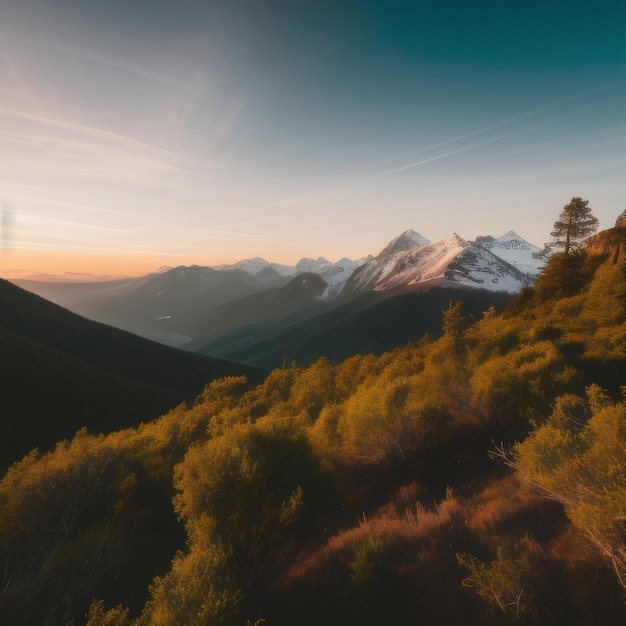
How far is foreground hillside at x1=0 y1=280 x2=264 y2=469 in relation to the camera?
72.9 meters

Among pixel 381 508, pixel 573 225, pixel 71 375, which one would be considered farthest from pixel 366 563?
pixel 71 375

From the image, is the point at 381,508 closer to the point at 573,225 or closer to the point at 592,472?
the point at 592,472

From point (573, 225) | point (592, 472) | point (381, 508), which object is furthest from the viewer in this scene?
point (573, 225)

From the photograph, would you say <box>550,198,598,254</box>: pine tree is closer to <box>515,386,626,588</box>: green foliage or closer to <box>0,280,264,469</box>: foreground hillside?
<box>515,386,626,588</box>: green foliage

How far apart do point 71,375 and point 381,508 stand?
96.6 meters

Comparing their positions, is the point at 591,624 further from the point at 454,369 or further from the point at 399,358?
the point at 399,358

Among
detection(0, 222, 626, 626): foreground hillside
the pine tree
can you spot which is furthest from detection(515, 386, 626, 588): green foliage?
the pine tree

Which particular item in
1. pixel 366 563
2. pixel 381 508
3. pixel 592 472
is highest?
pixel 592 472

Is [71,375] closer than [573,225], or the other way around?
[573,225]

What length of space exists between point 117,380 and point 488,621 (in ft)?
350

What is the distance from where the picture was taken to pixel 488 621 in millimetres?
13523

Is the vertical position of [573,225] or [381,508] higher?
[573,225]

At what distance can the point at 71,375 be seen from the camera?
287 ft

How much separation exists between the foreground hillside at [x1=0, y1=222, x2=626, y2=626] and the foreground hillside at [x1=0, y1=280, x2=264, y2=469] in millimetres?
44910
